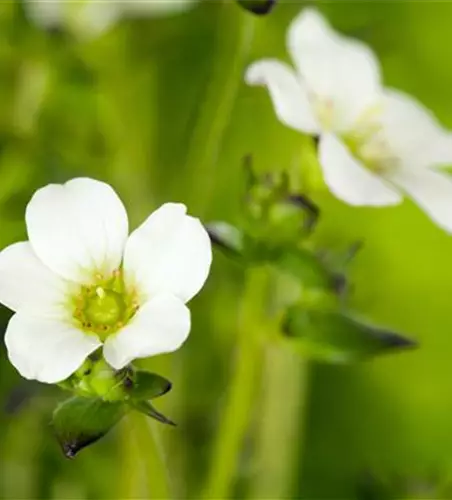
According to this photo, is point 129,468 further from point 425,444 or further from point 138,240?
point 425,444

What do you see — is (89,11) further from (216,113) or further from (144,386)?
(144,386)

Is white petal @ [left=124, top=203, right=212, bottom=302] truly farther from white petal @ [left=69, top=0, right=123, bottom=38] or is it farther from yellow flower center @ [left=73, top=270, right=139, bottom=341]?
white petal @ [left=69, top=0, right=123, bottom=38]

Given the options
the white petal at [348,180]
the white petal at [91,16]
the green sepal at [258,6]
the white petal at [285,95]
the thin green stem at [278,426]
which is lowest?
the thin green stem at [278,426]

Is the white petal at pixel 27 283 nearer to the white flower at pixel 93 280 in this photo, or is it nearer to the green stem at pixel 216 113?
the white flower at pixel 93 280

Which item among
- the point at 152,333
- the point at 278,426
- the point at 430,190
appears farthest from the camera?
the point at 278,426

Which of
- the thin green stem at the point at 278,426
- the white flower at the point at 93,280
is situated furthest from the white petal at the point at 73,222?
the thin green stem at the point at 278,426

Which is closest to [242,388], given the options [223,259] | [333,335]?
[333,335]

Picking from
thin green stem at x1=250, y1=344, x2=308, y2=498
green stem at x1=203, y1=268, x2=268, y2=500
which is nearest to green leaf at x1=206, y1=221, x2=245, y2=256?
green stem at x1=203, y1=268, x2=268, y2=500
